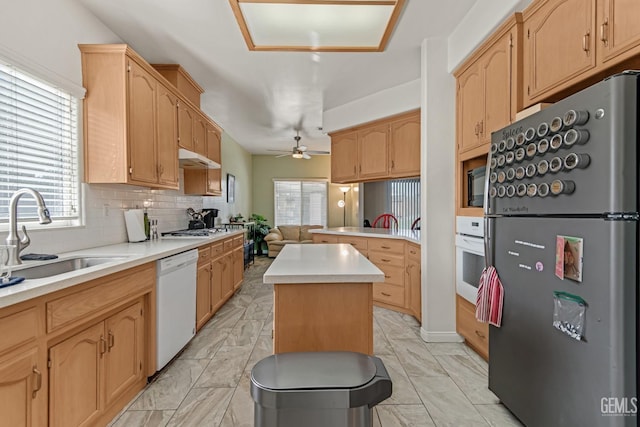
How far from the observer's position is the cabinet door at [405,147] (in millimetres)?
3779

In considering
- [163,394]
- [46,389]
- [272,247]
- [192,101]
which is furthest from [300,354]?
[272,247]

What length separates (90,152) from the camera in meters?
2.30

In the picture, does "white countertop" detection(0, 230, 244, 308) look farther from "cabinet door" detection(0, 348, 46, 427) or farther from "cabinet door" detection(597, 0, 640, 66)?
"cabinet door" detection(597, 0, 640, 66)

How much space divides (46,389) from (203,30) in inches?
105

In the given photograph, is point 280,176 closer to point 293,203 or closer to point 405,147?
point 293,203

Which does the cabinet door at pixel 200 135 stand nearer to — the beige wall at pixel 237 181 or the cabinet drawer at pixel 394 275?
the beige wall at pixel 237 181

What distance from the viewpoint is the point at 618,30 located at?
1.34 m

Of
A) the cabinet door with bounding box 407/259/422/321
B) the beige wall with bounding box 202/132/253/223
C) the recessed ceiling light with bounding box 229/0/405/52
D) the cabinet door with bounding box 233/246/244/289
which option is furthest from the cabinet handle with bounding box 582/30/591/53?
the beige wall with bounding box 202/132/253/223

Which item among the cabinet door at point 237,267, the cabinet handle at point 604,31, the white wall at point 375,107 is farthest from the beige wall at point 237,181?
the cabinet handle at point 604,31

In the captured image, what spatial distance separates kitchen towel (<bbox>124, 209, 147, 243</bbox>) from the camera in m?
2.76

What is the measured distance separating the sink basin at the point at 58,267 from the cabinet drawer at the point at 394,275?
2.81 meters

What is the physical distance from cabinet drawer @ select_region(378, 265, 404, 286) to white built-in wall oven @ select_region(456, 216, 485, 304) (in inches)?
37.3

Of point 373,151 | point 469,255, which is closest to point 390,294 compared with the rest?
point 469,255

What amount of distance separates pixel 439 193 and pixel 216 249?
2.47 meters
